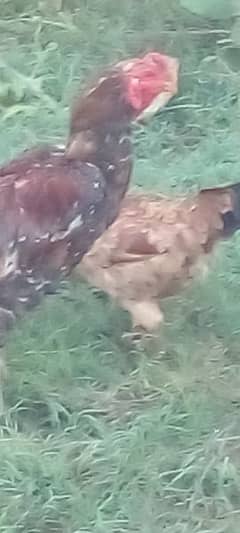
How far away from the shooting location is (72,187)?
122 centimetres

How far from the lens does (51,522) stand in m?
1.22

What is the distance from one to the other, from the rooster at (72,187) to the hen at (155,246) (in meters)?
0.02

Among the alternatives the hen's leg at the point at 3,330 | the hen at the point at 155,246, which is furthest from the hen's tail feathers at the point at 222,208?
the hen's leg at the point at 3,330

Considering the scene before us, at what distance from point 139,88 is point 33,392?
1.02 feet

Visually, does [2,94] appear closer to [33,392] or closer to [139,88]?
[139,88]

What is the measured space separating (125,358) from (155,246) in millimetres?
114

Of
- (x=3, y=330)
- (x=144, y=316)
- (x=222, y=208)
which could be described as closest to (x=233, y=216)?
(x=222, y=208)

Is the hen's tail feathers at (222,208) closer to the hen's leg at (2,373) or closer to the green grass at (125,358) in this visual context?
the green grass at (125,358)

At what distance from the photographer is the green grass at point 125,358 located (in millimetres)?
1229

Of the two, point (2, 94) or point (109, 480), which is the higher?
point (2, 94)

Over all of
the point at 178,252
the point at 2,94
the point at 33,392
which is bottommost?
the point at 33,392

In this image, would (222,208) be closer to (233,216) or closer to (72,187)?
(233,216)

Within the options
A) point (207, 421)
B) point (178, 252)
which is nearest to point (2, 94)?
point (178, 252)

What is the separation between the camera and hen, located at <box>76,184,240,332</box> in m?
1.24
